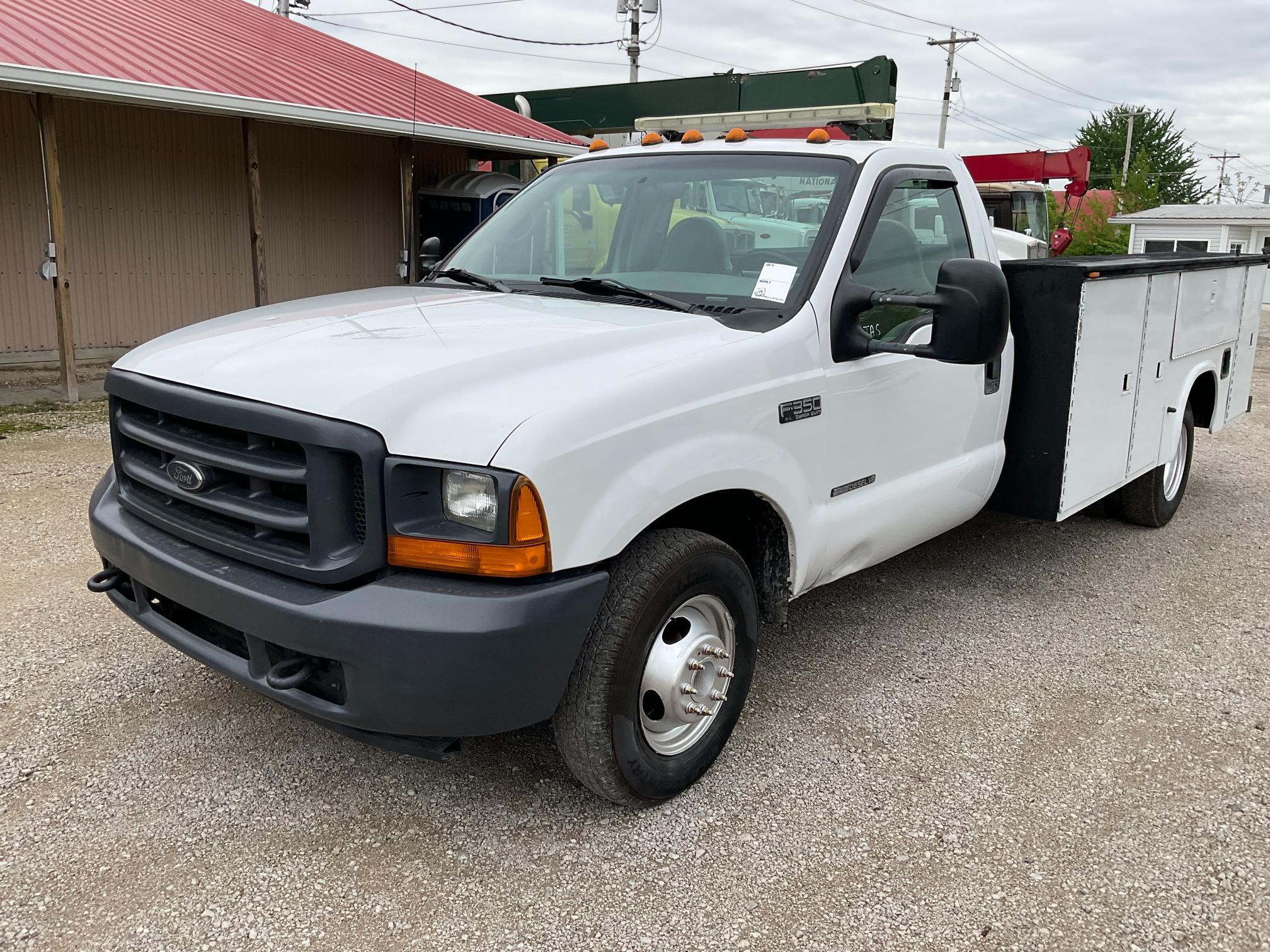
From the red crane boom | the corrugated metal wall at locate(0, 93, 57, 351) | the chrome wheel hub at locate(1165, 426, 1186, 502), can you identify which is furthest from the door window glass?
the red crane boom

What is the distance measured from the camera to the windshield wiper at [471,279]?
12.8 ft

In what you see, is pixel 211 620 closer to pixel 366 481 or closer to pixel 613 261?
pixel 366 481

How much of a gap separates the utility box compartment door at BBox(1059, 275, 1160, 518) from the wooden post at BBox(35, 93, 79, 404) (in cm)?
868

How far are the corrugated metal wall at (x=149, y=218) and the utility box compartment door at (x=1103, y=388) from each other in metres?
10.6

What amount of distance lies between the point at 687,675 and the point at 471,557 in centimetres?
85

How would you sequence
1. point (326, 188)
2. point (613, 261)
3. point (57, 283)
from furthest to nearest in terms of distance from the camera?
1. point (326, 188)
2. point (57, 283)
3. point (613, 261)

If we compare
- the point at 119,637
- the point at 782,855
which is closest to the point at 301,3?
the point at 119,637

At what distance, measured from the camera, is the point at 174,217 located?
39.8ft

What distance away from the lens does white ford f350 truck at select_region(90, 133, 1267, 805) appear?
8.23 ft

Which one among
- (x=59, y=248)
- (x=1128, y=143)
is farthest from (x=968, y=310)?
(x=1128, y=143)

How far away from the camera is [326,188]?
534 inches

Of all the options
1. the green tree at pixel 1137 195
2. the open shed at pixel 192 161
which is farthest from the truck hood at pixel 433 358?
the green tree at pixel 1137 195

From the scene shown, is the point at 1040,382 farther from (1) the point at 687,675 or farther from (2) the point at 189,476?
(2) the point at 189,476

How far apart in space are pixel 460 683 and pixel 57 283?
878 cm
